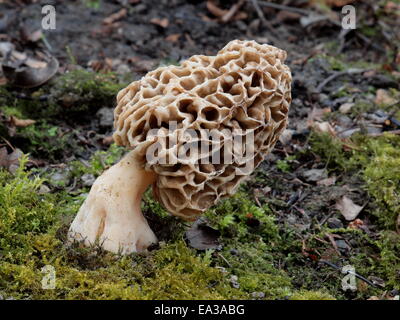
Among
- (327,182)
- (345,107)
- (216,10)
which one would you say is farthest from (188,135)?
(216,10)

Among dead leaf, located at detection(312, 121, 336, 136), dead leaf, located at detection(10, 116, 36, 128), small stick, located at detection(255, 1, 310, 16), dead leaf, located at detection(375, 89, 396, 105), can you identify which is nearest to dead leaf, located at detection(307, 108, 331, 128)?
dead leaf, located at detection(312, 121, 336, 136)

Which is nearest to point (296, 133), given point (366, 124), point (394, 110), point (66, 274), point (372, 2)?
point (366, 124)

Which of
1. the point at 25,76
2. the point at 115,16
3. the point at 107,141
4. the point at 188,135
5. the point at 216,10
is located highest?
the point at 188,135

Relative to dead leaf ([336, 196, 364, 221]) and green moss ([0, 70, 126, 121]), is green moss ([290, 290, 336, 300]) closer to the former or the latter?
dead leaf ([336, 196, 364, 221])

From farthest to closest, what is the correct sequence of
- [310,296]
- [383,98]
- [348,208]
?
1. [383,98]
2. [348,208]
3. [310,296]

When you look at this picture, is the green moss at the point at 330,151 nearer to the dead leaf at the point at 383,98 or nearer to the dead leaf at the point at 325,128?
the dead leaf at the point at 325,128

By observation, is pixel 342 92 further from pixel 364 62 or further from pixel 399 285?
pixel 399 285

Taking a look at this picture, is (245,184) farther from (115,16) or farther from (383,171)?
(115,16)
